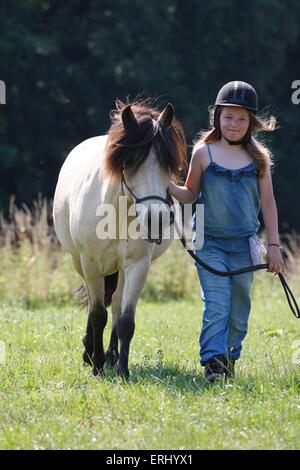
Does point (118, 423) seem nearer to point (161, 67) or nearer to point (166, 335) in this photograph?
point (166, 335)

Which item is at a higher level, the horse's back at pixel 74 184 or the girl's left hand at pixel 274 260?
the horse's back at pixel 74 184

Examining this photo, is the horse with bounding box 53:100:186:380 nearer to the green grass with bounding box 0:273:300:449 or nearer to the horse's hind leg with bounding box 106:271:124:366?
the horse's hind leg with bounding box 106:271:124:366

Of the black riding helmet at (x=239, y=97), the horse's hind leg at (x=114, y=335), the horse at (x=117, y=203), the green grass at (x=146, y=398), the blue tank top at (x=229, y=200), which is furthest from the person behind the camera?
the horse's hind leg at (x=114, y=335)

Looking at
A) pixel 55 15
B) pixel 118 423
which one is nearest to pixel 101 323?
pixel 118 423

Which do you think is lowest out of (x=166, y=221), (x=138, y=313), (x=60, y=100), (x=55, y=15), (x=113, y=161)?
(x=138, y=313)

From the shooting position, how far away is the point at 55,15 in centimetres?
2927

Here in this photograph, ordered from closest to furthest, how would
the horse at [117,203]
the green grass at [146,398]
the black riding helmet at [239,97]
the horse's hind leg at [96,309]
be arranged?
the green grass at [146,398]
the horse at [117,203]
the black riding helmet at [239,97]
the horse's hind leg at [96,309]

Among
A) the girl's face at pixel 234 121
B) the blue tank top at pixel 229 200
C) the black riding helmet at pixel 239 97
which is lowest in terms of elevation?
the blue tank top at pixel 229 200

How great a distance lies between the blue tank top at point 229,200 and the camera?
629 centimetres

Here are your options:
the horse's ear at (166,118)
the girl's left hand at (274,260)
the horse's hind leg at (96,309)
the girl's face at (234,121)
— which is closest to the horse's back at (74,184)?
the horse's hind leg at (96,309)

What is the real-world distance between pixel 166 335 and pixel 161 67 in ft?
63.7

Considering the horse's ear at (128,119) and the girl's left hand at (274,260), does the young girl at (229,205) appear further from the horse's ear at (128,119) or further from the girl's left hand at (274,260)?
the horse's ear at (128,119)

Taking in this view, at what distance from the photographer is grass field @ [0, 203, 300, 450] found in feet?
15.2

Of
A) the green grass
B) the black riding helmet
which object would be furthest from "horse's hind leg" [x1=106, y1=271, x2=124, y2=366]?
the black riding helmet
